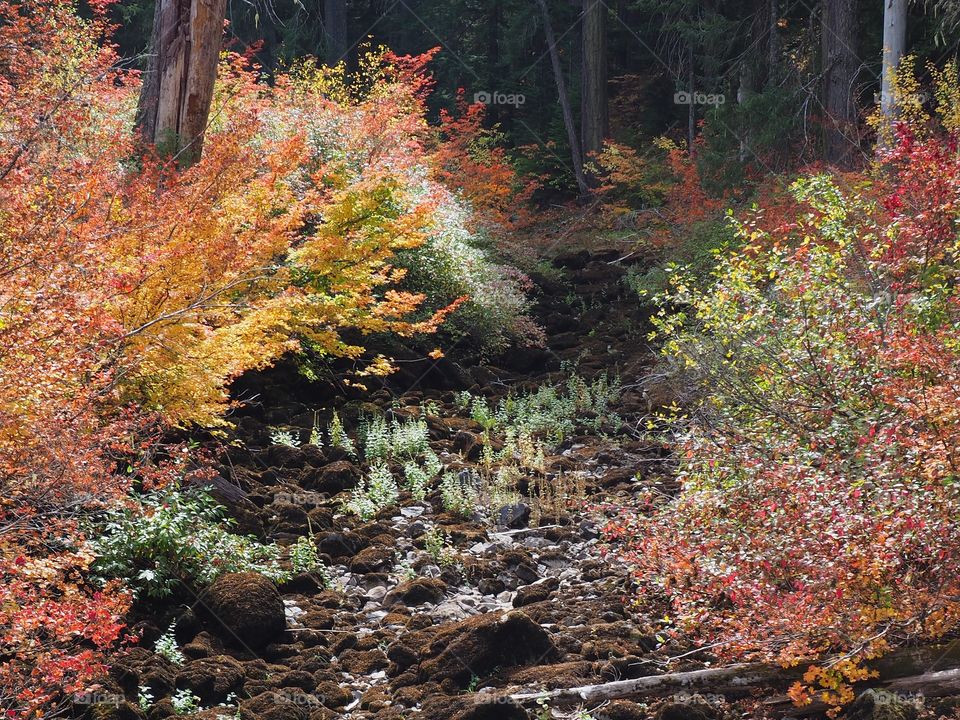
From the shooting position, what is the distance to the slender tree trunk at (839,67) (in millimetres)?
15922

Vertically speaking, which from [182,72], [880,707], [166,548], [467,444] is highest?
[182,72]

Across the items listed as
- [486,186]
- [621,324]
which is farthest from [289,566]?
[486,186]

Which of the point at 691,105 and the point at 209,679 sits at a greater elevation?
the point at 691,105

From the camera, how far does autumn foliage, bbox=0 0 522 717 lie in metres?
4.54

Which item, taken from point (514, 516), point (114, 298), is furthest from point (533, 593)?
point (114, 298)

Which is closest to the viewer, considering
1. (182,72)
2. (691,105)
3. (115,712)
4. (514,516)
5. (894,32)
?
(115,712)

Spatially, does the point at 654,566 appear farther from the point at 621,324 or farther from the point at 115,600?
the point at 621,324

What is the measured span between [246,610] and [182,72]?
7.36m

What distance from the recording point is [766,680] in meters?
4.90

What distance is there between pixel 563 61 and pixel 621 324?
637 inches

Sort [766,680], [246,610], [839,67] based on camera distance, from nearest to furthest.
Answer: [766,680], [246,610], [839,67]

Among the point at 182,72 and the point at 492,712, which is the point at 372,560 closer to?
the point at 492,712

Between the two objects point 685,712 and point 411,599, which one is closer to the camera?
point 685,712

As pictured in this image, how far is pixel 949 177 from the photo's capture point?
6441 millimetres
